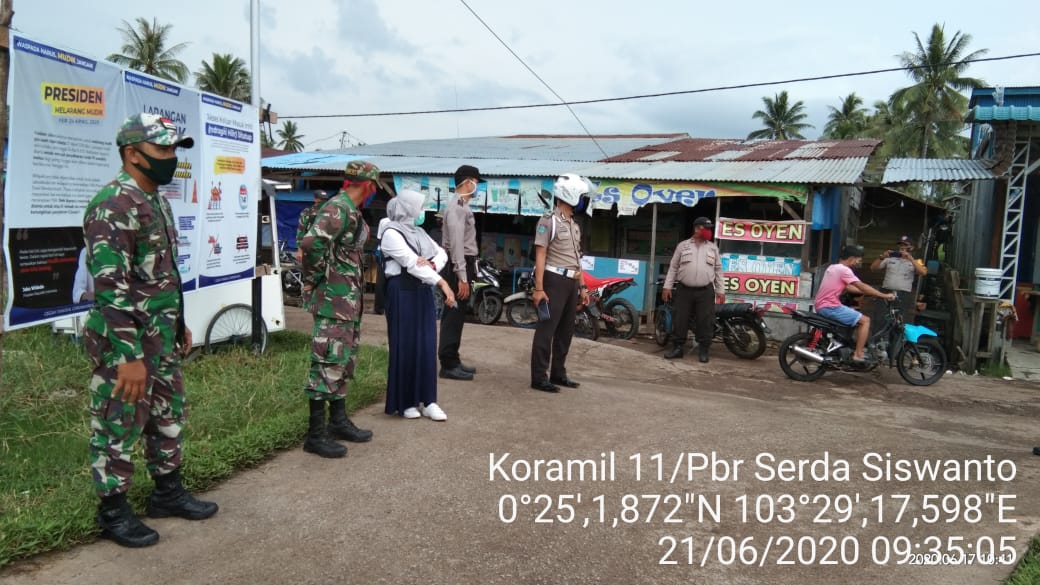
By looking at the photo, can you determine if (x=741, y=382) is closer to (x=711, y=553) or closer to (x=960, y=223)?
(x=711, y=553)

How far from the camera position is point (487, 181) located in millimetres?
12102

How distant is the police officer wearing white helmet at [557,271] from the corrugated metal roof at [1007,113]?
6.08 meters

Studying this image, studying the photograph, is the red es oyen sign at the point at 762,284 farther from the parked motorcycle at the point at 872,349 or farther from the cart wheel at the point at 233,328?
the cart wheel at the point at 233,328

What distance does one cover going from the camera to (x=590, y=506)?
353 centimetres

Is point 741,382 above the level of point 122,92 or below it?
below

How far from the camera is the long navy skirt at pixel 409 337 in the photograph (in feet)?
14.8

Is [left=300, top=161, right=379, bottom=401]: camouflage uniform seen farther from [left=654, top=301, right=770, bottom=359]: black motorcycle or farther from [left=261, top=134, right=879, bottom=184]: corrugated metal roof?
[left=261, top=134, right=879, bottom=184]: corrugated metal roof

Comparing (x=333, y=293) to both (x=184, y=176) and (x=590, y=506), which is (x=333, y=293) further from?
(x=184, y=176)

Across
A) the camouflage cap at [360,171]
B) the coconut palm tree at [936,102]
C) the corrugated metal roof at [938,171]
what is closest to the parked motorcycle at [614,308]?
the corrugated metal roof at [938,171]

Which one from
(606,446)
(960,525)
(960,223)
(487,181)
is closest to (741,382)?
(606,446)

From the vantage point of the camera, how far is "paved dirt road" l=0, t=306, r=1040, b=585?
113 inches

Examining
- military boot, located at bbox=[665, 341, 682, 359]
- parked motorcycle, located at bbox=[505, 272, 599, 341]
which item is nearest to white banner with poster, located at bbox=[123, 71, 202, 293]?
military boot, located at bbox=[665, 341, 682, 359]

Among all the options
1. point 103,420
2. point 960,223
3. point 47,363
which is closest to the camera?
point 103,420

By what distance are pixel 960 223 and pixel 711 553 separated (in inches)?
683
